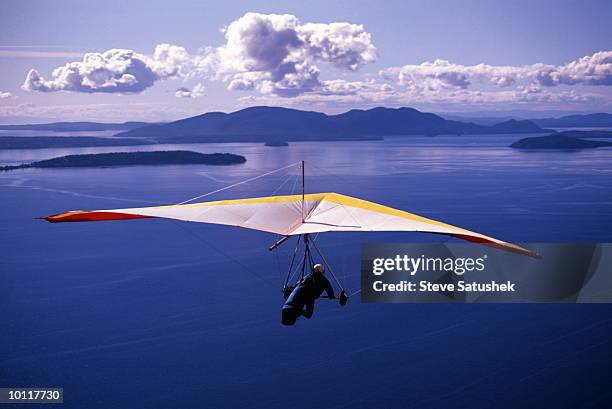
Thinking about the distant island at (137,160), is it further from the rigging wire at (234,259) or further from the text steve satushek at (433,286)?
the text steve satushek at (433,286)

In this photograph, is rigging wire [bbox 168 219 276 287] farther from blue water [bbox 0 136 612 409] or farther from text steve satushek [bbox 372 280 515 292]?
text steve satushek [bbox 372 280 515 292]

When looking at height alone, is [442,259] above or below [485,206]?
above

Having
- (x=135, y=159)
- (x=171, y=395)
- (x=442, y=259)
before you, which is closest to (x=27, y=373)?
(x=171, y=395)

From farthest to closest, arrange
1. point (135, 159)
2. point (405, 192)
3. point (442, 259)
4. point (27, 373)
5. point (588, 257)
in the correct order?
point (135, 159) → point (405, 192) → point (27, 373) → point (588, 257) → point (442, 259)

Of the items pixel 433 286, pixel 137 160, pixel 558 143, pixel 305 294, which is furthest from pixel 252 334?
pixel 558 143

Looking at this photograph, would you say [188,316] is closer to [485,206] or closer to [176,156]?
[485,206]

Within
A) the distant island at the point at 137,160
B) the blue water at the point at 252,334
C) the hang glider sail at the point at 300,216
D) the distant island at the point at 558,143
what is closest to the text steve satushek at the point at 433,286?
the hang glider sail at the point at 300,216

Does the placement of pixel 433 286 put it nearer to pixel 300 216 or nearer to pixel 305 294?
pixel 300 216
